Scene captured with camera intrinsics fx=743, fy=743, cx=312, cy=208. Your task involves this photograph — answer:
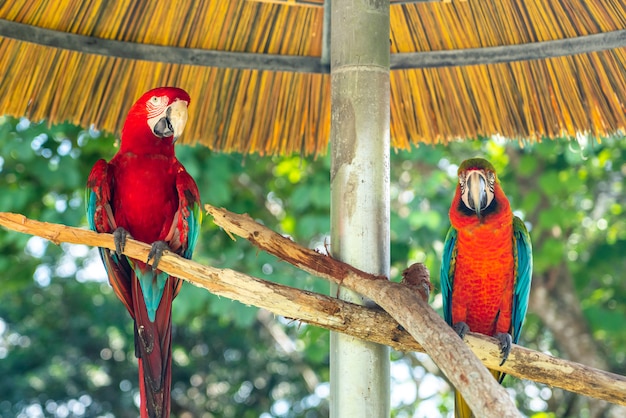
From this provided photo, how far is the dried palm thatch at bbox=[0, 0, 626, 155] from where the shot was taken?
277cm

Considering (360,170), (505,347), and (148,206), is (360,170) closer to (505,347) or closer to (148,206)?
(505,347)

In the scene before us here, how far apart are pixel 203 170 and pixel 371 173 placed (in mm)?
2658

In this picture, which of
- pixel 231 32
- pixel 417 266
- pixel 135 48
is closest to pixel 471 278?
pixel 417 266

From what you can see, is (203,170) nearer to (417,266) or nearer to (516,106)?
(516,106)

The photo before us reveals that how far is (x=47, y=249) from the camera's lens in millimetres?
5062

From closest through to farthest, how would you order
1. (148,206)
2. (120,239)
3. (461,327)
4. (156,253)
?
(156,253) → (120,239) → (148,206) → (461,327)

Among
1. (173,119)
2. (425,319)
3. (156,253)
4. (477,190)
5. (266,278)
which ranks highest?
(266,278)

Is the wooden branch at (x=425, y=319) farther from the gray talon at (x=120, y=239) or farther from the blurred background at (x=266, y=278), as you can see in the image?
the blurred background at (x=266, y=278)

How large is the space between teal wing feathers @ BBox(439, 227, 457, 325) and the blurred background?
0.63ft

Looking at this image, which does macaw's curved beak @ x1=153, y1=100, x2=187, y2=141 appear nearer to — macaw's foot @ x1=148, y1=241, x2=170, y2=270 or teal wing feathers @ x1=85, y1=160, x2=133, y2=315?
teal wing feathers @ x1=85, y1=160, x2=133, y2=315

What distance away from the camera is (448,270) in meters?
2.87

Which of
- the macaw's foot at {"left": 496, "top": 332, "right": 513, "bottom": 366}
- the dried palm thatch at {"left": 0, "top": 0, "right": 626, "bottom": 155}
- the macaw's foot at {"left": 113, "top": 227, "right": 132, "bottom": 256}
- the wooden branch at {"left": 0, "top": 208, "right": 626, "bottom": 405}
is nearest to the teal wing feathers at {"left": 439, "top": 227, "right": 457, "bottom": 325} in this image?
the macaw's foot at {"left": 496, "top": 332, "right": 513, "bottom": 366}

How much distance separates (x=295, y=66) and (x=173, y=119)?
69 centimetres

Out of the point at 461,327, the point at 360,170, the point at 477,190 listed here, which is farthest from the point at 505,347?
the point at 360,170
